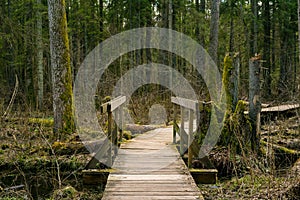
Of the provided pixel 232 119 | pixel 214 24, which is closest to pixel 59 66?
pixel 232 119

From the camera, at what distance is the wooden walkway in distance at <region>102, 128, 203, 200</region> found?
486 cm

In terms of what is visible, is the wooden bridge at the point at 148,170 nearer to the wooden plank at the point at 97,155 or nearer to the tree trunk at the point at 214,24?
the wooden plank at the point at 97,155

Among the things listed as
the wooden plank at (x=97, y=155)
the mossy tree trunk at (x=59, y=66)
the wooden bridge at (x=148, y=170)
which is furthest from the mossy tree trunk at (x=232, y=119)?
the mossy tree trunk at (x=59, y=66)

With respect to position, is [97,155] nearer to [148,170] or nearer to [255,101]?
Answer: [148,170]

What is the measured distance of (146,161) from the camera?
6934 millimetres

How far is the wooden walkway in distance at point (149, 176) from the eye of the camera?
4.86 m

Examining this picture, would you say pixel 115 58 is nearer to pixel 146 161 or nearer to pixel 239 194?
pixel 146 161

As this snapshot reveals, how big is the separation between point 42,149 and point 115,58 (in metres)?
13.3

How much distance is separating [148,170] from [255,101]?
3.47m

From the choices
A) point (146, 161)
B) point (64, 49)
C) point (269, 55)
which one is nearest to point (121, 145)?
point (146, 161)

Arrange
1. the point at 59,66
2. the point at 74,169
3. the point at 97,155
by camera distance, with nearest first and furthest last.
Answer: the point at 97,155 < the point at 74,169 < the point at 59,66

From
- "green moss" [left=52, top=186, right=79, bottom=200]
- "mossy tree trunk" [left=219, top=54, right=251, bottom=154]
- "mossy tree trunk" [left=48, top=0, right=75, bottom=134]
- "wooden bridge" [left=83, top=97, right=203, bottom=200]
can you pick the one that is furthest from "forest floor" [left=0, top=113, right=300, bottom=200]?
"wooden bridge" [left=83, top=97, right=203, bottom=200]

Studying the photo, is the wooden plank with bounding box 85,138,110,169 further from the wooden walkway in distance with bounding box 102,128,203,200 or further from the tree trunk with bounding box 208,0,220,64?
the tree trunk with bounding box 208,0,220,64

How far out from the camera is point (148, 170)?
20.4ft
